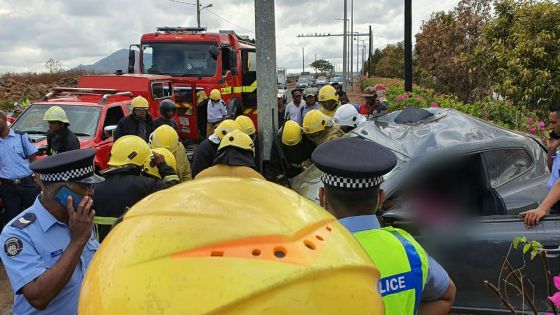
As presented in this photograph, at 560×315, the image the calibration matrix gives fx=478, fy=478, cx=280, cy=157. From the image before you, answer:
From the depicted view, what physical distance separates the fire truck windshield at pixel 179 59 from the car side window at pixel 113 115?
395cm

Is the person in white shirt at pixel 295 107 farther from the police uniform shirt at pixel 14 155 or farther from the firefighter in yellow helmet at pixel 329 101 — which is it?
the police uniform shirt at pixel 14 155

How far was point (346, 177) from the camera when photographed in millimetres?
1691

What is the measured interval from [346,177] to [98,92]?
7.85 metres

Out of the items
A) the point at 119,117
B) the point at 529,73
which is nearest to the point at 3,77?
the point at 119,117

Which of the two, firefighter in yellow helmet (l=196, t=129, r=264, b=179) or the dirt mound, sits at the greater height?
the dirt mound

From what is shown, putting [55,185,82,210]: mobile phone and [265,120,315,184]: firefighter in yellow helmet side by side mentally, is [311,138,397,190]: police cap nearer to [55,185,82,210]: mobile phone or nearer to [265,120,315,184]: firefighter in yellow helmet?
[55,185,82,210]: mobile phone

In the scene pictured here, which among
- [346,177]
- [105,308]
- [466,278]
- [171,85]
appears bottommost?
[466,278]

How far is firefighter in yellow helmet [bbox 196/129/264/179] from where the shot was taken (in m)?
3.59

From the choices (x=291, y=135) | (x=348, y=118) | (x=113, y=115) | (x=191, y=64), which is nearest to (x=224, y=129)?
(x=291, y=135)

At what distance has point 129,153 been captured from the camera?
11.8ft

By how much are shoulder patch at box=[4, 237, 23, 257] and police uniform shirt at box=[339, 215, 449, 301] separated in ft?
4.68

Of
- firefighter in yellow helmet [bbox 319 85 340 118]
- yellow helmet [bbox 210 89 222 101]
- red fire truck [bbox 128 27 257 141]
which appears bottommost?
firefighter in yellow helmet [bbox 319 85 340 118]

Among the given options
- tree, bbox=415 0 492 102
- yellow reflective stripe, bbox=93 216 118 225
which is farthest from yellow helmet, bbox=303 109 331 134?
tree, bbox=415 0 492 102

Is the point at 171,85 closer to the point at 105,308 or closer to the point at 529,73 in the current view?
the point at 529,73
